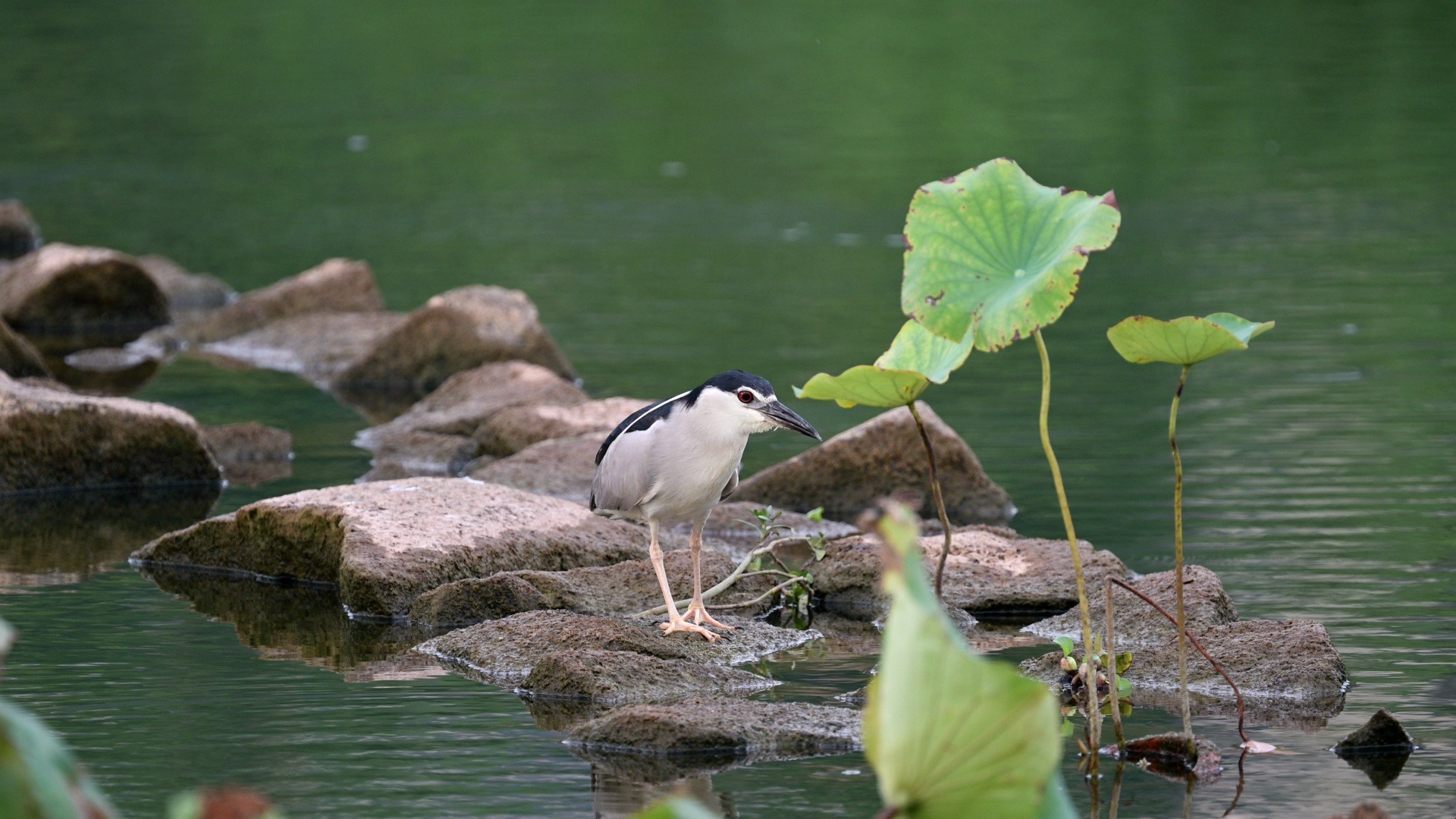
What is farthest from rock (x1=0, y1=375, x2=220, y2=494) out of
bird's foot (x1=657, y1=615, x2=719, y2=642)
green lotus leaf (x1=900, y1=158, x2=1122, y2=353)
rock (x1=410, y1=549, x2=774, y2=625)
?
green lotus leaf (x1=900, y1=158, x2=1122, y2=353)

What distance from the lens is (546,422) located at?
10.9 metres

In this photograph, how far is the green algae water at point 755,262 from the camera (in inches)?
239

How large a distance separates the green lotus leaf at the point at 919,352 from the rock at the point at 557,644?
5.14 ft

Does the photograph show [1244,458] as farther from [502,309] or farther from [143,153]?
[143,153]

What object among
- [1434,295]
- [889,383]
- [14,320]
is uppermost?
[889,383]

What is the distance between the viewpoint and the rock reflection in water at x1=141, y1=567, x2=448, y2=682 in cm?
696

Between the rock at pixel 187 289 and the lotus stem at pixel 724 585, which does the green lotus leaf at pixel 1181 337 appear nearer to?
the lotus stem at pixel 724 585

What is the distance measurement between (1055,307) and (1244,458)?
5.85 m

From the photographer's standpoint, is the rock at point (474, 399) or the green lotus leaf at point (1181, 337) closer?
the green lotus leaf at point (1181, 337)

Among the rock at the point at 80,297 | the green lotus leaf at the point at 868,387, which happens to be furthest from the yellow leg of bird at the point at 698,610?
A: the rock at the point at 80,297

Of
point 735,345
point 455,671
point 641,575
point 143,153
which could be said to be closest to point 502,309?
point 735,345

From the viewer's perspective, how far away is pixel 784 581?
25.8 ft

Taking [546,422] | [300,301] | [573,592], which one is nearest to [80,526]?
[546,422]

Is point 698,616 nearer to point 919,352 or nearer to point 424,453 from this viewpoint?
point 919,352
